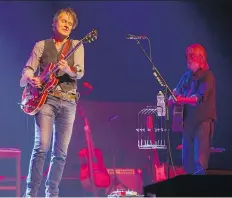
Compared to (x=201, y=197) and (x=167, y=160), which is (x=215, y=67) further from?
(x=201, y=197)

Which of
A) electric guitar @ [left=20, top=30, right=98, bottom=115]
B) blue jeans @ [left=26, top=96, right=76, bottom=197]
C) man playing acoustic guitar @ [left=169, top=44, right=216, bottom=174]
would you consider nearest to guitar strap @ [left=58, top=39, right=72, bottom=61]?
electric guitar @ [left=20, top=30, right=98, bottom=115]

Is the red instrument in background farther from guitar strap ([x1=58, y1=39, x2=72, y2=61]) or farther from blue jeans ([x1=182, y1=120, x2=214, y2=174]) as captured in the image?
guitar strap ([x1=58, y1=39, x2=72, y2=61])

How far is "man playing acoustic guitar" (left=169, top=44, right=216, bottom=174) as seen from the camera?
5.48m

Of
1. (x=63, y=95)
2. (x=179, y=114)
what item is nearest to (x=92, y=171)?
(x=179, y=114)

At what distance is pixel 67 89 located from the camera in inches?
188

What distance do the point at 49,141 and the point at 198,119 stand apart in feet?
5.99

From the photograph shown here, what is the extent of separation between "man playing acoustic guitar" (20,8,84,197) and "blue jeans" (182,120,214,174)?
1.52 m

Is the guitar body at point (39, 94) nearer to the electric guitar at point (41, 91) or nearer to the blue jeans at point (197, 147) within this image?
the electric guitar at point (41, 91)

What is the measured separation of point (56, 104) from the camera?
4.73 m

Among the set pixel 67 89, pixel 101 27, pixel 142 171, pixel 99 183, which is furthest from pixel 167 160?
pixel 67 89

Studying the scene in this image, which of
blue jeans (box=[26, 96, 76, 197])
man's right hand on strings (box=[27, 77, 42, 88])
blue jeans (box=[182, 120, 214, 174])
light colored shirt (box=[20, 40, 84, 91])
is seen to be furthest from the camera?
blue jeans (box=[182, 120, 214, 174])

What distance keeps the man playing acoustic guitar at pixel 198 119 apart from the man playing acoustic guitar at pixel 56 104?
1.37 m

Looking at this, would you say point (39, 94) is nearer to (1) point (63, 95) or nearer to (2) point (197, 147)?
(1) point (63, 95)

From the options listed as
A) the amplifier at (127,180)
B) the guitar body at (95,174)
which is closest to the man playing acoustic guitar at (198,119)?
the amplifier at (127,180)
